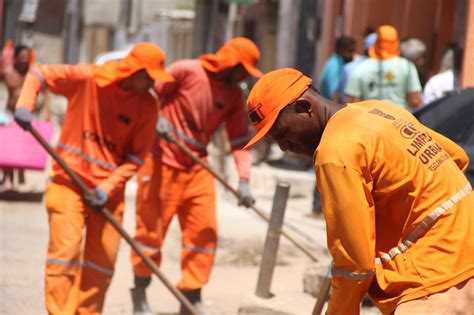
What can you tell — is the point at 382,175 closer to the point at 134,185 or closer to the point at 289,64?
the point at 134,185

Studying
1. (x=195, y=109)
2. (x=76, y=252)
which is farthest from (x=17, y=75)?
(x=76, y=252)

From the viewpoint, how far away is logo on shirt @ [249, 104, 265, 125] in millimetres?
3939

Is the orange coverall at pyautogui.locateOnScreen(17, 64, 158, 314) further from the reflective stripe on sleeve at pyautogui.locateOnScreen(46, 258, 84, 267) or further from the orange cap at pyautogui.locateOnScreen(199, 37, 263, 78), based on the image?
the orange cap at pyautogui.locateOnScreen(199, 37, 263, 78)

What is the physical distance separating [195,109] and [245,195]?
680 mm

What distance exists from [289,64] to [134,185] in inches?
243

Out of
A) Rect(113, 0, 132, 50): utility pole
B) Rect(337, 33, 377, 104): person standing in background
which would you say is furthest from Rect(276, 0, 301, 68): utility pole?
Rect(113, 0, 132, 50): utility pole

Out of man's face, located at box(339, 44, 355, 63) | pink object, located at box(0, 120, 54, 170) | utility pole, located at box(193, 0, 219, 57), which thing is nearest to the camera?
man's face, located at box(339, 44, 355, 63)

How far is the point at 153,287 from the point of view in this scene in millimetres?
8789

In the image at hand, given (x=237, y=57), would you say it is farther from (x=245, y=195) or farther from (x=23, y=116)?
(x=23, y=116)

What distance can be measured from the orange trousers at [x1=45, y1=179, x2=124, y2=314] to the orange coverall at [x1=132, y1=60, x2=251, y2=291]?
77 centimetres

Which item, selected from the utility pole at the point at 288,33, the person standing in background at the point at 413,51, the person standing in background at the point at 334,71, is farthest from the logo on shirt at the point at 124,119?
the utility pole at the point at 288,33

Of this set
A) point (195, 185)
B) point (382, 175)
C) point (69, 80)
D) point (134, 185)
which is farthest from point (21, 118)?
point (134, 185)

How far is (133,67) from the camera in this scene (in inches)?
267

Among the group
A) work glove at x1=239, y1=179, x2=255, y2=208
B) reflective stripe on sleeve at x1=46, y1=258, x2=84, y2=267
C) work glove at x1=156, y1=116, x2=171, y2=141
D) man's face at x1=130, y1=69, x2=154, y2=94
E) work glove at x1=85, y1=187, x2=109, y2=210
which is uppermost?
man's face at x1=130, y1=69, x2=154, y2=94
